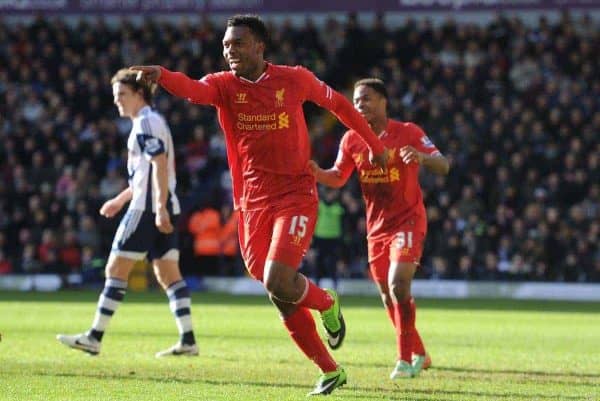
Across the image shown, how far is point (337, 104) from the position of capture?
30.3ft

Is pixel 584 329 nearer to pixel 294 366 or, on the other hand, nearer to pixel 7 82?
pixel 294 366

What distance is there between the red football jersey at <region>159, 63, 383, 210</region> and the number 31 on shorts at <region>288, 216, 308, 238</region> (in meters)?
0.20

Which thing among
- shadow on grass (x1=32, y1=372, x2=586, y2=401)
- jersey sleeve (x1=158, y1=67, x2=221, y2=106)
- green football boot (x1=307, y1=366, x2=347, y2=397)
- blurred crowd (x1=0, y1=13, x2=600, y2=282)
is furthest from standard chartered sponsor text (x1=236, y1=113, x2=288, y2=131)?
blurred crowd (x1=0, y1=13, x2=600, y2=282)

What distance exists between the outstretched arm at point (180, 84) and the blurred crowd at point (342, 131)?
656 inches

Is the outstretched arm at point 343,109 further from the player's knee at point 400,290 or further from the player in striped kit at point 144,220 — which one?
the player in striped kit at point 144,220

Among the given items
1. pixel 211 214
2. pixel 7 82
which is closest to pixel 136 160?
pixel 211 214

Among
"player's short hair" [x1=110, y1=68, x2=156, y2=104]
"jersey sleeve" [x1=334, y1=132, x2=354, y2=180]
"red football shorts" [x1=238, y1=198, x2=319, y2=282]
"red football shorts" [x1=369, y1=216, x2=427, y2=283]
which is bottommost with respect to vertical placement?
"red football shorts" [x1=369, y1=216, x2=427, y2=283]

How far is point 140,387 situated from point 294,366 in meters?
2.14

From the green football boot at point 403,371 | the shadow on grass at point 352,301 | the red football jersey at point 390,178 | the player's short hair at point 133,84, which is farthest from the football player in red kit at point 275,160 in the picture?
the shadow on grass at point 352,301

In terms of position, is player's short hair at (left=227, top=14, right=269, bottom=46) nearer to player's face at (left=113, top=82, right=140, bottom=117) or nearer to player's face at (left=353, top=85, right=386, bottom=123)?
player's face at (left=353, top=85, right=386, bottom=123)

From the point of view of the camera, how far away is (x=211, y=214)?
26812 mm

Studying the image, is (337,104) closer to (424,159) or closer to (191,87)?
(191,87)

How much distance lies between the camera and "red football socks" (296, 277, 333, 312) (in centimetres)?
909

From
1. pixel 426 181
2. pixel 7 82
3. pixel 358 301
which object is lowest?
pixel 358 301
